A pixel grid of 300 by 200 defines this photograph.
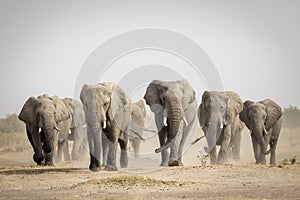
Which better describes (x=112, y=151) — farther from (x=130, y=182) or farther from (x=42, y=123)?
(x=130, y=182)

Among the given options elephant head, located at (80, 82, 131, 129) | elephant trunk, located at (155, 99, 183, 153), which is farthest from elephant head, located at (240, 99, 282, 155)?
elephant head, located at (80, 82, 131, 129)

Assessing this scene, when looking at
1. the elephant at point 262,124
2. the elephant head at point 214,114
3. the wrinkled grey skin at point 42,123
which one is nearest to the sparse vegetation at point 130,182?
the wrinkled grey skin at point 42,123

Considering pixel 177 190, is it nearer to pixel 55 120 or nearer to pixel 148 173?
pixel 148 173

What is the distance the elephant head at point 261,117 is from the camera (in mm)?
26550

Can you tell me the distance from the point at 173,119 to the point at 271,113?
712 cm

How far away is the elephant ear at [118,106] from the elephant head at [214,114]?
354cm

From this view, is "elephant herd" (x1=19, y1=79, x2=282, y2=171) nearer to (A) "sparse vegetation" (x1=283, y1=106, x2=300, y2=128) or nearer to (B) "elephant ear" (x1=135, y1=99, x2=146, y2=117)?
(B) "elephant ear" (x1=135, y1=99, x2=146, y2=117)

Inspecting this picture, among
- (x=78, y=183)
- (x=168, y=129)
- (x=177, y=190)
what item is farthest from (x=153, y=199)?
(x=168, y=129)

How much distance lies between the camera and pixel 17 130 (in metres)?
66.0

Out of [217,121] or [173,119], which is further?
[217,121]

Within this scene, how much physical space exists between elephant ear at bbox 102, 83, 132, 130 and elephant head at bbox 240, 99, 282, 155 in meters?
6.57

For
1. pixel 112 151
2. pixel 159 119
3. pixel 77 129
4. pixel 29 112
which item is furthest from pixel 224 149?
pixel 77 129

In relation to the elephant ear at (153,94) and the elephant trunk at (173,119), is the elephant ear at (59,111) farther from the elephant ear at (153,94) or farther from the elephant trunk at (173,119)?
the elephant trunk at (173,119)

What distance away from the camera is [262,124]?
88.4 feet
